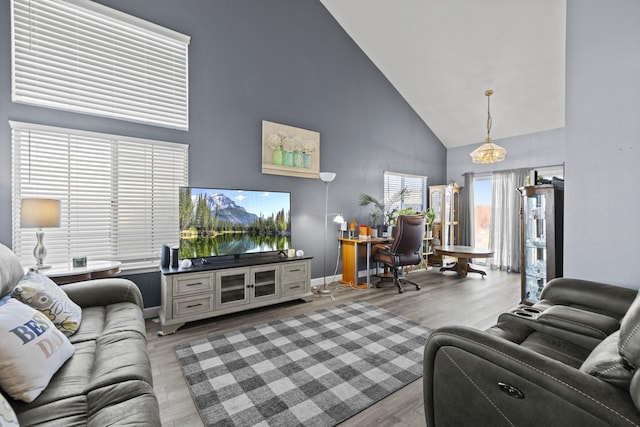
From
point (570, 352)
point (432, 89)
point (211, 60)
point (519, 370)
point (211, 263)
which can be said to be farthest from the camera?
point (432, 89)

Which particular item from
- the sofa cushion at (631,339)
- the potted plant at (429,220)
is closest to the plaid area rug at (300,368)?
the sofa cushion at (631,339)

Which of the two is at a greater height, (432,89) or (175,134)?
(432,89)

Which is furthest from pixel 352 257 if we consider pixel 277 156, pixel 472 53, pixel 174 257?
pixel 472 53

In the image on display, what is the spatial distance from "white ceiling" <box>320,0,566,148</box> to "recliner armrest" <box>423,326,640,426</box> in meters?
4.22

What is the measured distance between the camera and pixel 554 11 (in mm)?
3305

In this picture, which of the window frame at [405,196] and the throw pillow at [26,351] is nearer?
the throw pillow at [26,351]

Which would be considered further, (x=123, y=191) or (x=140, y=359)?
(x=123, y=191)

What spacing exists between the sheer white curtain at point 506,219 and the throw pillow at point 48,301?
613 cm

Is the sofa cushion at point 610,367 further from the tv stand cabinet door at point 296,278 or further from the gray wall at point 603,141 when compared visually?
the tv stand cabinet door at point 296,278

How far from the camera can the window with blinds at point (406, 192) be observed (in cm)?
542

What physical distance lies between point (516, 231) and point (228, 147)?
540cm

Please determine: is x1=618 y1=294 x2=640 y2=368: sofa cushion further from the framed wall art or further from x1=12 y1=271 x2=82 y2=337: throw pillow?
the framed wall art

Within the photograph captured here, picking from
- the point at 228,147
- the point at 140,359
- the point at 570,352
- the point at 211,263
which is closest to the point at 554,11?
the point at 570,352

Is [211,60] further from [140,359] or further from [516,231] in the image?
[516,231]
